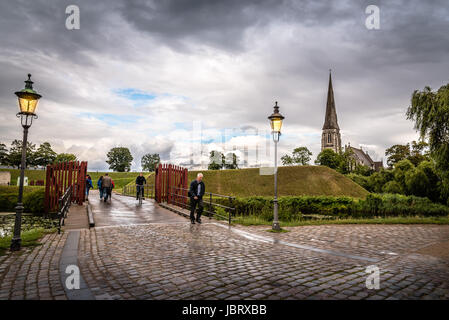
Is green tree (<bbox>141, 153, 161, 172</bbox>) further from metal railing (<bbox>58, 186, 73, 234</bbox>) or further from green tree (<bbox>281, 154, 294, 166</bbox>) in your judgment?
metal railing (<bbox>58, 186, 73, 234</bbox>)

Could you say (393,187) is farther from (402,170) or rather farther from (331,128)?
(331,128)

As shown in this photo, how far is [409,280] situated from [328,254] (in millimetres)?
1893

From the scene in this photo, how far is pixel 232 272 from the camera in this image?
4.79 m

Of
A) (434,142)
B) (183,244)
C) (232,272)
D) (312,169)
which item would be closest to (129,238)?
(183,244)

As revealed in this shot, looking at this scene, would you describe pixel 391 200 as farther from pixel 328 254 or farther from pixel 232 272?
pixel 232 272

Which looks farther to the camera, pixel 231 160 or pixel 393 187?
pixel 231 160

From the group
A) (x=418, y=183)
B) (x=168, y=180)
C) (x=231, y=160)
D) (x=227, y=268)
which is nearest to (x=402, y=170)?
(x=418, y=183)

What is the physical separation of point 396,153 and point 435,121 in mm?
59792

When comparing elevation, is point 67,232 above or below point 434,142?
below

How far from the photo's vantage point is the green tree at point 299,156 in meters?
89.8

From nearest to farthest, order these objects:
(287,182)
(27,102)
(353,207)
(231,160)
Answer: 1. (27,102)
2. (353,207)
3. (287,182)
4. (231,160)

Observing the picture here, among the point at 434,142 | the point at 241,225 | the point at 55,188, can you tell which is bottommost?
the point at 241,225

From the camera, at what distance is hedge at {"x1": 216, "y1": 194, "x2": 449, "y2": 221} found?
671 inches

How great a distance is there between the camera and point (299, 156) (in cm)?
9056
